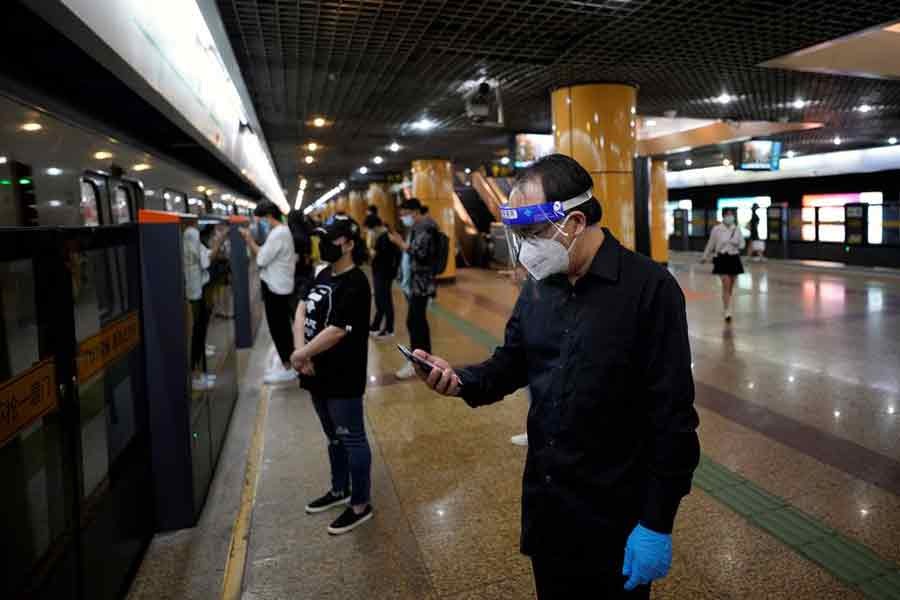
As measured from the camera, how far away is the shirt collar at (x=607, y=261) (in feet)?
5.43

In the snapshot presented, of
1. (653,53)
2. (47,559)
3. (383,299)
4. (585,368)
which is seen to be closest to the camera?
(585,368)

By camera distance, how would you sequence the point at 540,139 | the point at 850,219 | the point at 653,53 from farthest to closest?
the point at 850,219 → the point at 540,139 → the point at 653,53

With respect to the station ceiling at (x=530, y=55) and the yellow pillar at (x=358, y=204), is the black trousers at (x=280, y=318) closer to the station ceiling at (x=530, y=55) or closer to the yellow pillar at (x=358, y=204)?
the station ceiling at (x=530, y=55)

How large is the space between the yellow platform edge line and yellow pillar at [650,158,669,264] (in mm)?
14865

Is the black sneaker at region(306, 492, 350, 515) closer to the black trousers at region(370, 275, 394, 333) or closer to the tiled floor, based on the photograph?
the tiled floor

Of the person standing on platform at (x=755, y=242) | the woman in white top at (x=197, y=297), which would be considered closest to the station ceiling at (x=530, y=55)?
the woman in white top at (x=197, y=297)

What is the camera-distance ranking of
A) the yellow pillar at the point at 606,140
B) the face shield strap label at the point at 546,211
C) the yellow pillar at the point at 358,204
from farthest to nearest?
the yellow pillar at the point at 358,204, the yellow pillar at the point at 606,140, the face shield strap label at the point at 546,211

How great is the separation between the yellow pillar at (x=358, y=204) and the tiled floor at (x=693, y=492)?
2659 centimetres

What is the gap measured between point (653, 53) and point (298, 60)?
353 cm

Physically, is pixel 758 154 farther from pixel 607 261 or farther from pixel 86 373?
pixel 86 373

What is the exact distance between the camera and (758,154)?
14.9 m

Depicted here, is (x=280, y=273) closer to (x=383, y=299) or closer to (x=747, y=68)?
(x=383, y=299)

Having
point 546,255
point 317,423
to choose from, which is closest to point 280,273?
point 317,423

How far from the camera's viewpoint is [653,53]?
6.12 meters
